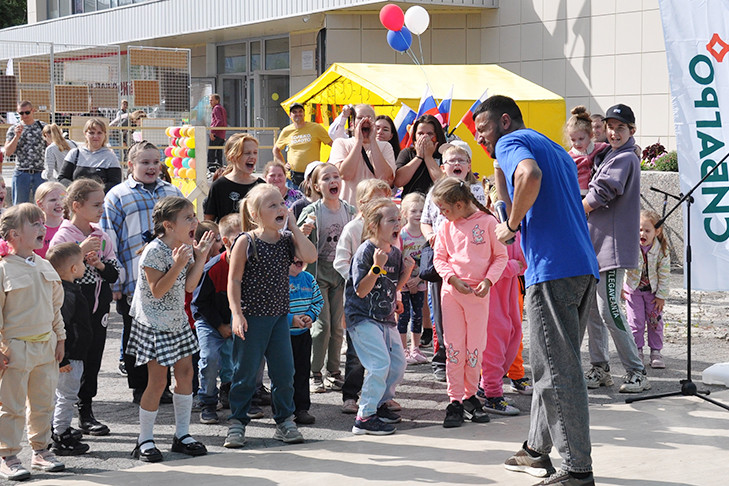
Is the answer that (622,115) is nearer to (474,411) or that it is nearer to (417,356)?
(474,411)

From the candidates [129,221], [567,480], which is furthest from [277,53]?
[567,480]

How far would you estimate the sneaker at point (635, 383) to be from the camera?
676 centimetres

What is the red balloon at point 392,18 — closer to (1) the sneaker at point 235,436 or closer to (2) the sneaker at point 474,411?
(2) the sneaker at point 474,411

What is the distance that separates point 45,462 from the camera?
16.6 ft

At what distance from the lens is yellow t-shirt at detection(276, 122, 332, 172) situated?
39.3ft

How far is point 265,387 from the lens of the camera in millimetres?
6879

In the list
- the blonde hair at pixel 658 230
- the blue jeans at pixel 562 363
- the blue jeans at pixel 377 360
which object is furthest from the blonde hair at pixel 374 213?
the blonde hair at pixel 658 230

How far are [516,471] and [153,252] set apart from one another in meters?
2.36

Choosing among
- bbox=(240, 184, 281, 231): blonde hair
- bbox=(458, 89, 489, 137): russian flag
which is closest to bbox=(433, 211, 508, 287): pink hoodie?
bbox=(240, 184, 281, 231): blonde hair

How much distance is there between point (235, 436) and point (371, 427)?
0.86 metres

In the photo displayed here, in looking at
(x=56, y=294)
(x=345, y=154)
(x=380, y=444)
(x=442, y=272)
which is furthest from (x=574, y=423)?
(x=345, y=154)

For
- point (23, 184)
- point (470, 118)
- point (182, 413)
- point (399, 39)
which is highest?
point (399, 39)

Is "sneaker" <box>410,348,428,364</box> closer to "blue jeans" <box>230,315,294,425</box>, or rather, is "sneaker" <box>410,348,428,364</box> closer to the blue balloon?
"blue jeans" <box>230,315,294,425</box>

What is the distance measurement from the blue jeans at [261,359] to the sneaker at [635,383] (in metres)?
2.58
